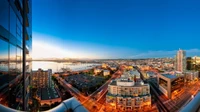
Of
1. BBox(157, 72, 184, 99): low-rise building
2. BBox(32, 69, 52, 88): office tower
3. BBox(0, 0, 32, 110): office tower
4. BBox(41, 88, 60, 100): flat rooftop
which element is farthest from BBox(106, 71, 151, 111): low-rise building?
BBox(0, 0, 32, 110): office tower

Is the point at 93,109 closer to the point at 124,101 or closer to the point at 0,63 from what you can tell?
the point at 124,101

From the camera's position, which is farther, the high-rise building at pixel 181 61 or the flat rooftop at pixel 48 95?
the high-rise building at pixel 181 61

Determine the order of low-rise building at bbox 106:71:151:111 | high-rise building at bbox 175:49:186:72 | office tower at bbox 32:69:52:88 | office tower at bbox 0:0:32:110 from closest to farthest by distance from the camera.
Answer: office tower at bbox 0:0:32:110
low-rise building at bbox 106:71:151:111
office tower at bbox 32:69:52:88
high-rise building at bbox 175:49:186:72

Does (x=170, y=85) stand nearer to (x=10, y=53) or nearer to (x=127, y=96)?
(x=127, y=96)

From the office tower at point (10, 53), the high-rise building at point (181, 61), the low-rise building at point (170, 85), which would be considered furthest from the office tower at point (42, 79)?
the high-rise building at point (181, 61)

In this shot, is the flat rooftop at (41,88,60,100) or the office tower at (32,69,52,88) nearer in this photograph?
the flat rooftop at (41,88,60,100)

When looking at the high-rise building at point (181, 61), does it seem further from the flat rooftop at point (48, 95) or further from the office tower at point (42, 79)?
the flat rooftop at point (48, 95)

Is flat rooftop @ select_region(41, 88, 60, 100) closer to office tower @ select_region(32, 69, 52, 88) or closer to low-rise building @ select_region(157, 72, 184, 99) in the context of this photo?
office tower @ select_region(32, 69, 52, 88)

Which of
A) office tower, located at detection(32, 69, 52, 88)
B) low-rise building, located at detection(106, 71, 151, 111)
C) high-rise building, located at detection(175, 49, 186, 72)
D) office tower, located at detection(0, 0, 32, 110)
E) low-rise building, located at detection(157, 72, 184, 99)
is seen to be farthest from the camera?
high-rise building, located at detection(175, 49, 186, 72)

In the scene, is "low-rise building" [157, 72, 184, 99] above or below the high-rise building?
below

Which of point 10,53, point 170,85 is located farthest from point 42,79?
point 10,53
